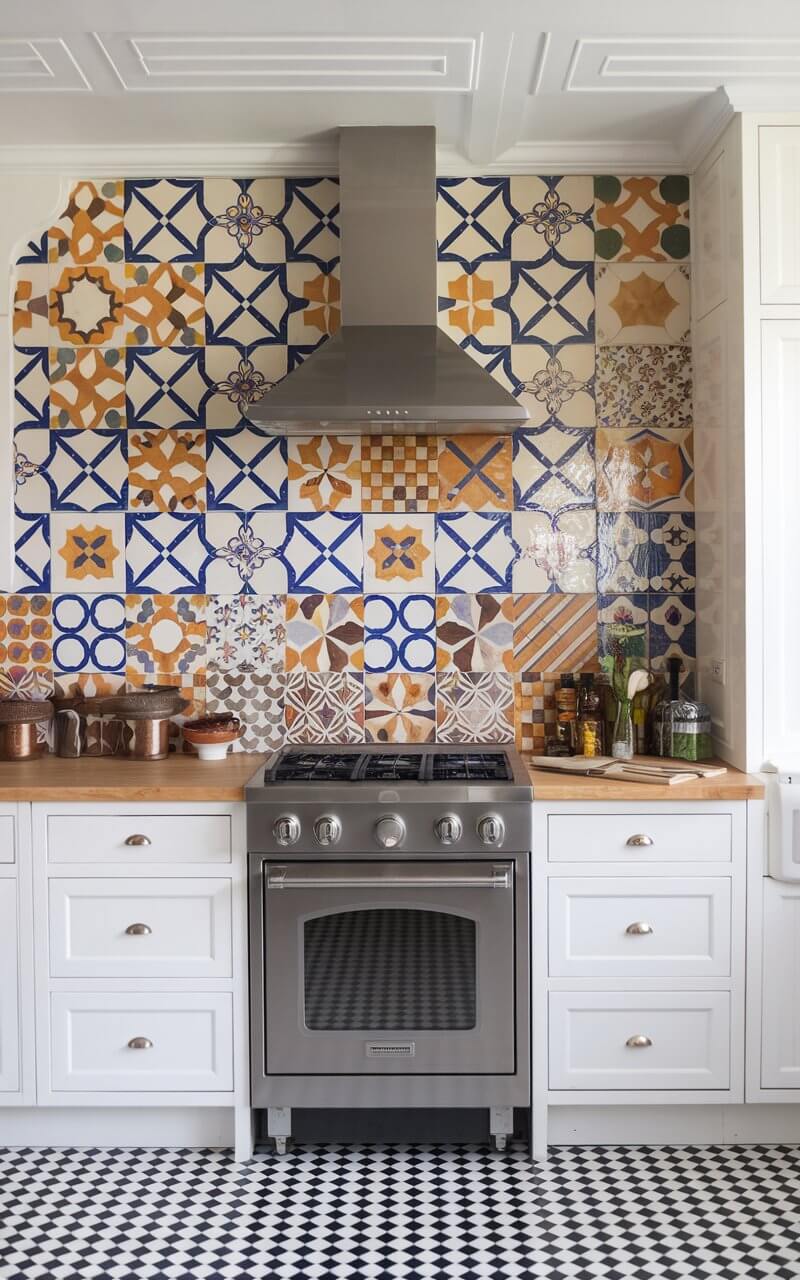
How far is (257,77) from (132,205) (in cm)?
73

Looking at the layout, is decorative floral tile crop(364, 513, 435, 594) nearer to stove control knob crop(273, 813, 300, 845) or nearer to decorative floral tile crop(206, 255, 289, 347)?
decorative floral tile crop(206, 255, 289, 347)

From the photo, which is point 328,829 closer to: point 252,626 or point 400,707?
point 400,707

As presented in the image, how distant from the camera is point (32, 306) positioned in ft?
10.8

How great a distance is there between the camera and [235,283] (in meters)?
3.28

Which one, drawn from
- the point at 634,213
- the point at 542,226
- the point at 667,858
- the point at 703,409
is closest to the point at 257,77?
the point at 542,226

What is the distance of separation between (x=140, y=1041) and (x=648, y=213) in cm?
274

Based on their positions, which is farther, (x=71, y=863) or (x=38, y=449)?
(x=38, y=449)

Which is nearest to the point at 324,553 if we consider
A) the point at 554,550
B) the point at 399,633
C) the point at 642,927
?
the point at 399,633

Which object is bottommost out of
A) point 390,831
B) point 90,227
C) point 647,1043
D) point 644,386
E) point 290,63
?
point 647,1043

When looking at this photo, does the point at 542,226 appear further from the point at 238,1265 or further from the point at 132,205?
the point at 238,1265

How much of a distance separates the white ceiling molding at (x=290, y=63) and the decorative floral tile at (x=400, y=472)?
958 millimetres

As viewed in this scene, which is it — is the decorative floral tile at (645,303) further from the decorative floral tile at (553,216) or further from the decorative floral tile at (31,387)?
the decorative floral tile at (31,387)

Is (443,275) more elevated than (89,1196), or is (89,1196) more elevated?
(443,275)

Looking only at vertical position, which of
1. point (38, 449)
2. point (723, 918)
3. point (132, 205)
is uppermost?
point (132, 205)
